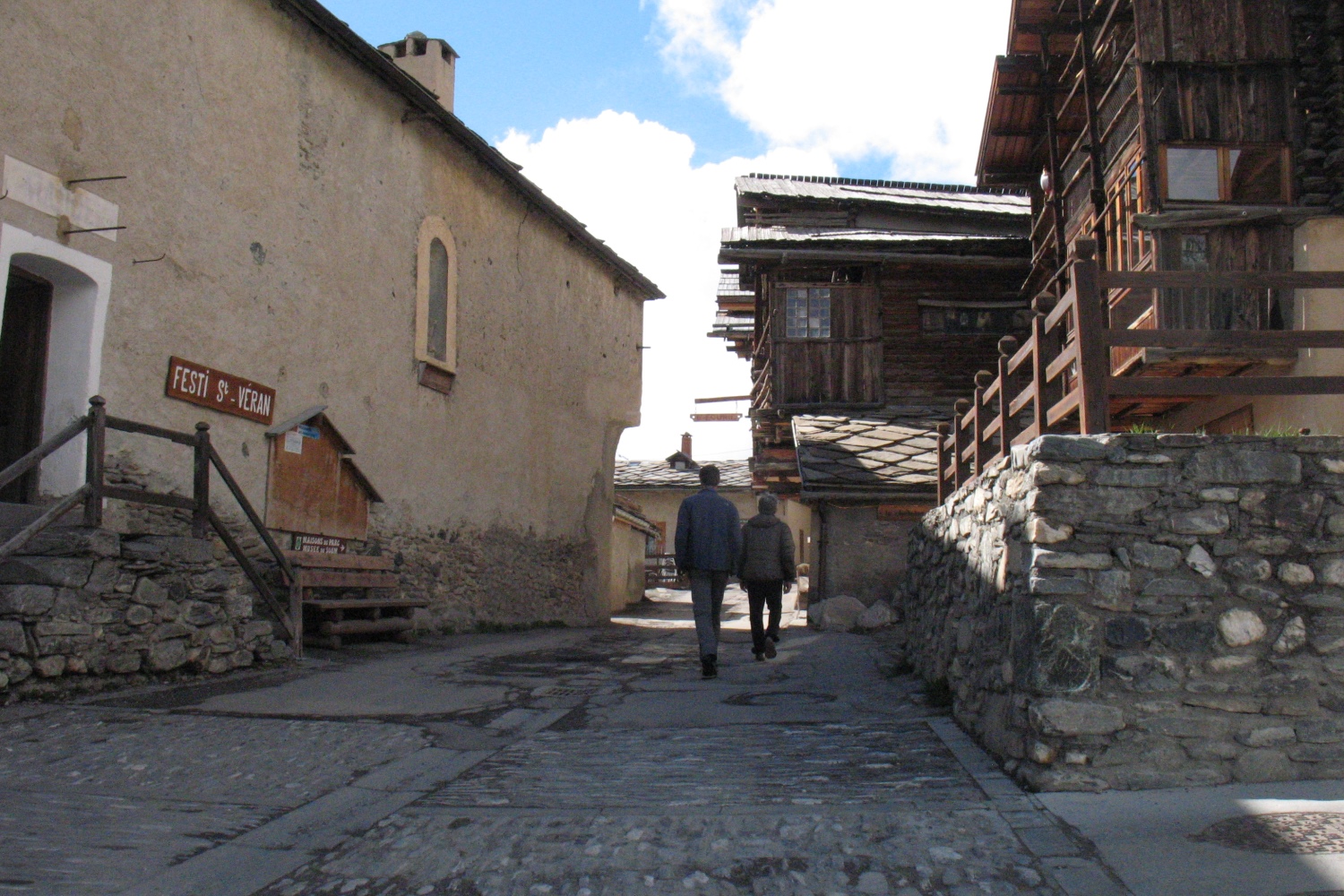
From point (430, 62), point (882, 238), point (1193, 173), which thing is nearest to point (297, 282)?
point (430, 62)

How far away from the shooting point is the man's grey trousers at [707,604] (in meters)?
8.60

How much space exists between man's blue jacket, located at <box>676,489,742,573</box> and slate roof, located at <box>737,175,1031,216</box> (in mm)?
13191

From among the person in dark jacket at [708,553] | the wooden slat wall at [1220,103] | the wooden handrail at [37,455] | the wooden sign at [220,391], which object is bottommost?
the person in dark jacket at [708,553]

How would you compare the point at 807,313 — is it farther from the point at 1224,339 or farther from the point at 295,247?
the point at 1224,339

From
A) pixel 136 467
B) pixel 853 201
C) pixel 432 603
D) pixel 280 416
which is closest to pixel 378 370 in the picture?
pixel 280 416

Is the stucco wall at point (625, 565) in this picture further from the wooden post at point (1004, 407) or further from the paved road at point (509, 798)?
the wooden post at point (1004, 407)

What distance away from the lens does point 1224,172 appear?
11.4 meters

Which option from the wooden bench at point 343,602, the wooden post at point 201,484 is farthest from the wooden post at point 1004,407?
the wooden bench at point 343,602

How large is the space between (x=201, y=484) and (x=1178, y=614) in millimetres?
6865

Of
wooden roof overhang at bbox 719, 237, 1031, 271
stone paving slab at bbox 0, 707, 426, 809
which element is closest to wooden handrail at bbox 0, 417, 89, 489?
stone paving slab at bbox 0, 707, 426, 809

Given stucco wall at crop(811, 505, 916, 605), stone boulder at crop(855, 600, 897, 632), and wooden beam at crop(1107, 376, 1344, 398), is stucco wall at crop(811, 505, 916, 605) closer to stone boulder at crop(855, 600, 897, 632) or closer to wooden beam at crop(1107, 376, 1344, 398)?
stone boulder at crop(855, 600, 897, 632)

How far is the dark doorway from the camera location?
27.5 ft

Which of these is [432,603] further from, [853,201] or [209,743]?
[853,201]

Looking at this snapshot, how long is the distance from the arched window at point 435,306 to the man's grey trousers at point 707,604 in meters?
5.80
